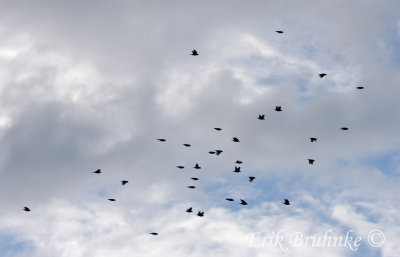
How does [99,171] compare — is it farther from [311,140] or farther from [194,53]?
[311,140]

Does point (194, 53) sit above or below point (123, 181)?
above

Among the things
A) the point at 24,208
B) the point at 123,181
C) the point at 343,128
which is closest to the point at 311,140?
the point at 343,128

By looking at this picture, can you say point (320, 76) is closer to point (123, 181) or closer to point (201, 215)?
point (201, 215)

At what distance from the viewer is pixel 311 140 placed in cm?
9425

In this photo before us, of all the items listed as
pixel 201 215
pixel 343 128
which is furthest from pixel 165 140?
pixel 343 128

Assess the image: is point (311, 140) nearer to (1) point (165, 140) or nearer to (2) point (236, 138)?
(2) point (236, 138)

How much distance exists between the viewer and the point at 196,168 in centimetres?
9544

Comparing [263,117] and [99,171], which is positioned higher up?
[263,117]

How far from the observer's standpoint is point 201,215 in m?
92.6

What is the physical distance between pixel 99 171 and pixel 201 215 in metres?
16.2

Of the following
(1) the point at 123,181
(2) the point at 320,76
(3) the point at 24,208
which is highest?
(2) the point at 320,76

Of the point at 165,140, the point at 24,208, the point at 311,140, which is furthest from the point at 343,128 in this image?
the point at 24,208

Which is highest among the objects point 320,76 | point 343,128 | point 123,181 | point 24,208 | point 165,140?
point 320,76

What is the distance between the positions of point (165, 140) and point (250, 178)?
13.4 meters
